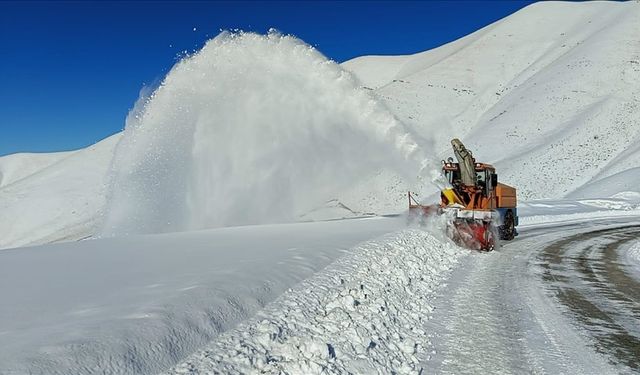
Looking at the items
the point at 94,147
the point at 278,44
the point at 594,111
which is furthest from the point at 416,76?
the point at 278,44

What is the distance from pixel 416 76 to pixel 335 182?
75342 mm

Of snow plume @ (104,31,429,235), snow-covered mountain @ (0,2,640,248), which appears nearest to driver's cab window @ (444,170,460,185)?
snow-covered mountain @ (0,2,640,248)

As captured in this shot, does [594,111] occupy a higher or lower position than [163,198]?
higher

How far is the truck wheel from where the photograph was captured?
54.3 feet

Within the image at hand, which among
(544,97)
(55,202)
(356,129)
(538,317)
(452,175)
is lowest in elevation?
(538,317)

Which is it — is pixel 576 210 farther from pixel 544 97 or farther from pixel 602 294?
pixel 544 97

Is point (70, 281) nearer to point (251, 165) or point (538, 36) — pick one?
point (251, 165)

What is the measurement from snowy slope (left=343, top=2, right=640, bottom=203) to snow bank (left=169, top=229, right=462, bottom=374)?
121 feet

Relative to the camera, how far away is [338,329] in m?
5.45

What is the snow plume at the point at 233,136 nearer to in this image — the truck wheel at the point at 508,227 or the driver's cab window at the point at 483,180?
the driver's cab window at the point at 483,180

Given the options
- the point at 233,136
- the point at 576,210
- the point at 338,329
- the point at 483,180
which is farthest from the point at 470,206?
the point at 576,210

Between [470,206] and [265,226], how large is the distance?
20.8 feet

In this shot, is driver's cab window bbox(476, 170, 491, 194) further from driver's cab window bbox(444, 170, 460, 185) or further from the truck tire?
the truck tire

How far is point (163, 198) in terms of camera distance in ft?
61.4
